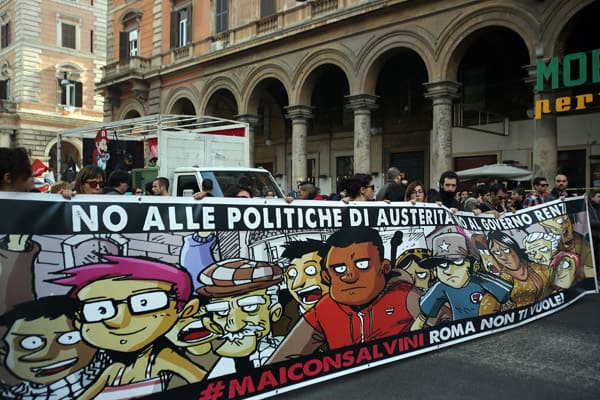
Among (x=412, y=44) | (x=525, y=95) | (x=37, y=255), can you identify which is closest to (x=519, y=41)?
(x=525, y=95)

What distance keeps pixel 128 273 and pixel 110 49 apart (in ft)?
99.0

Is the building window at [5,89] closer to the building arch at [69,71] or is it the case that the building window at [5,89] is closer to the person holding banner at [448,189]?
the building arch at [69,71]

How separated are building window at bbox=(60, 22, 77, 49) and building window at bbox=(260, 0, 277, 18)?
2932 centimetres

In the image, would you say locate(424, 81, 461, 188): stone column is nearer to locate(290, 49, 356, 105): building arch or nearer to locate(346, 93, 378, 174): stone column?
locate(346, 93, 378, 174): stone column

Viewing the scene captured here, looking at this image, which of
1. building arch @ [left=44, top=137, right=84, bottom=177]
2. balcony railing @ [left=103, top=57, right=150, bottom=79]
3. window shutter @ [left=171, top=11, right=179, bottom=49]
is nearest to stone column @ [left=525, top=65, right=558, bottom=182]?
window shutter @ [left=171, top=11, right=179, bottom=49]

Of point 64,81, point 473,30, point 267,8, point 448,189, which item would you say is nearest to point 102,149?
point 267,8

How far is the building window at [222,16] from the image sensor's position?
2254 centimetres

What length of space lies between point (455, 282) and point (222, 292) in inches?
105

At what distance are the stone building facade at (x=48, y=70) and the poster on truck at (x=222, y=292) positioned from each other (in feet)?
136

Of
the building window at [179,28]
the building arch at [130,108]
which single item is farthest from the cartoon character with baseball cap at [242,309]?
the building arch at [130,108]

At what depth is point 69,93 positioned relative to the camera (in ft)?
143

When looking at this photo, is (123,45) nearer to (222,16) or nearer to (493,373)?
(222,16)

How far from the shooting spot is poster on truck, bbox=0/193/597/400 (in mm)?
2973

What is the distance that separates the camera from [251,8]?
21266mm
